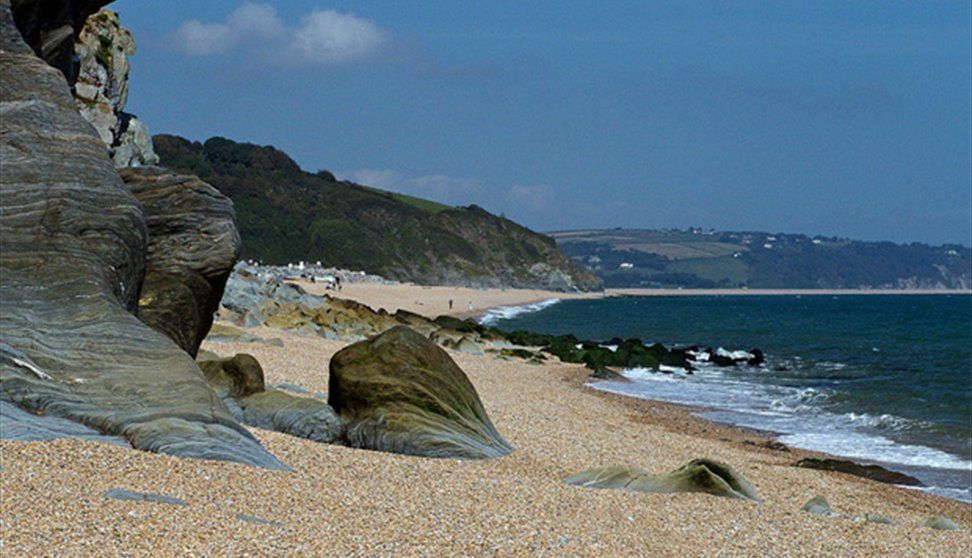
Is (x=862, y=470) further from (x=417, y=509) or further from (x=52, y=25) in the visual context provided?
(x=52, y=25)

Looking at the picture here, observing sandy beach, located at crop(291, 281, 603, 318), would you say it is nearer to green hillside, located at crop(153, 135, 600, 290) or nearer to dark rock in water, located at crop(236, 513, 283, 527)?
green hillside, located at crop(153, 135, 600, 290)

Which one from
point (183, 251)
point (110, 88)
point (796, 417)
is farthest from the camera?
point (110, 88)

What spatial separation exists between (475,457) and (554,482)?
1273 mm

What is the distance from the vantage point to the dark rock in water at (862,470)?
16.7m

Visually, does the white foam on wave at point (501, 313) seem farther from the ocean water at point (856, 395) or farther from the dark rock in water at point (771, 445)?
the dark rock in water at point (771, 445)

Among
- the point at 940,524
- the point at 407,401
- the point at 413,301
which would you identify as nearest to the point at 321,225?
the point at 413,301

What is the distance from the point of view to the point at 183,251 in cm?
1235

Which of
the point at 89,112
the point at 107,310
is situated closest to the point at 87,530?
the point at 107,310

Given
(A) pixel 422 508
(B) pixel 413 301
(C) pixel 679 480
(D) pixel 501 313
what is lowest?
(D) pixel 501 313

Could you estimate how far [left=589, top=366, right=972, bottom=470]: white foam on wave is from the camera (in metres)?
20.1

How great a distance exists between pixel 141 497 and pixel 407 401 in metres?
5.30

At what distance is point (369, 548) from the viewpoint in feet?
23.5

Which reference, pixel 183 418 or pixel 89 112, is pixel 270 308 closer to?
pixel 89 112

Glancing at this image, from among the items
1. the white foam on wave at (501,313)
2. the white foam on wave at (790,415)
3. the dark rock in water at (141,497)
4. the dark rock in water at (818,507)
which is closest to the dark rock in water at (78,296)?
the dark rock in water at (141,497)
